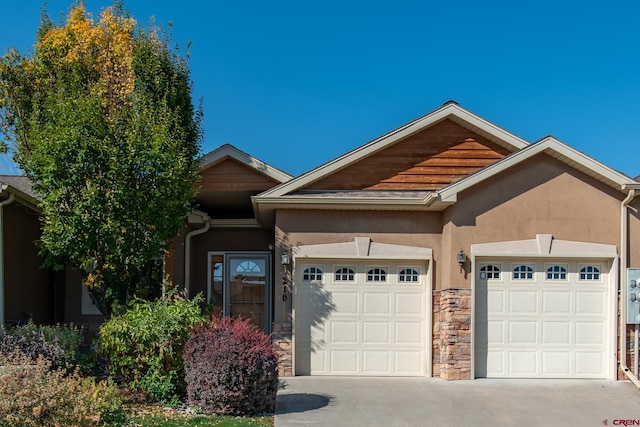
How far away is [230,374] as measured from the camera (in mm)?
8477

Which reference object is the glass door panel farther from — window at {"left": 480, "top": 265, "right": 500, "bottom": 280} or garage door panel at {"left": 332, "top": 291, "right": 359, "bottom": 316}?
window at {"left": 480, "top": 265, "right": 500, "bottom": 280}

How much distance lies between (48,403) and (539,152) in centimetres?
865

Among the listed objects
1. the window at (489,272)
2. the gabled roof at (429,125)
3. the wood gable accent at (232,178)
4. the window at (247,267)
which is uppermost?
the gabled roof at (429,125)

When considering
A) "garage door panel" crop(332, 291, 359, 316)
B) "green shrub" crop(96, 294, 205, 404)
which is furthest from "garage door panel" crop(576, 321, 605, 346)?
"green shrub" crop(96, 294, 205, 404)

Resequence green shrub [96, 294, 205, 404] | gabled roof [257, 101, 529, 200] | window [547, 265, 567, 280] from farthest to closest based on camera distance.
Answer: gabled roof [257, 101, 529, 200] < window [547, 265, 567, 280] < green shrub [96, 294, 205, 404]

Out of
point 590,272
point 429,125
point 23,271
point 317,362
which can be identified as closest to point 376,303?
point 317,362

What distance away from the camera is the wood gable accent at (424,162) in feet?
40.8

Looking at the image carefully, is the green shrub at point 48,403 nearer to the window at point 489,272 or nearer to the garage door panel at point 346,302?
the garage door panel at point 346,302

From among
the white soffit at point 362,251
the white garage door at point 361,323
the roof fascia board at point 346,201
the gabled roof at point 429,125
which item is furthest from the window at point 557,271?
the gabled roof at point 429,125

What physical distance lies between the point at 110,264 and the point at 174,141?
2.41m

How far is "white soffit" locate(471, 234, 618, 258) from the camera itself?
11.2 metres

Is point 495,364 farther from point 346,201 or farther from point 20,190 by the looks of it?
point 20,190

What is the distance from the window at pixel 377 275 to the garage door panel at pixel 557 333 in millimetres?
2949

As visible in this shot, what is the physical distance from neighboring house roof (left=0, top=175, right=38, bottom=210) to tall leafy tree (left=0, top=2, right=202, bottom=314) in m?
0.57
